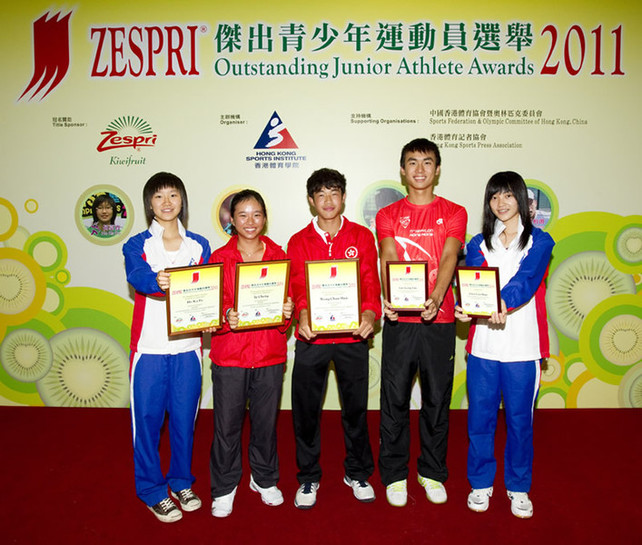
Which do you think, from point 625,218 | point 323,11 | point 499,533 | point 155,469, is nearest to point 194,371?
point 155,469

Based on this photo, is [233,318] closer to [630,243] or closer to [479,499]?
[479,499]

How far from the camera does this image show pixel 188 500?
248 cm

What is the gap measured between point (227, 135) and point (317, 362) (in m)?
2.14

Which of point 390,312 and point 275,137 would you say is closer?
point 390,312

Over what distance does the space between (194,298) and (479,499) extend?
1.82m

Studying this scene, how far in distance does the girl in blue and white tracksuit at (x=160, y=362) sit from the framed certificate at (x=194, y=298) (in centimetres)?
14

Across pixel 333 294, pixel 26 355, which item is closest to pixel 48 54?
pixel 26 355

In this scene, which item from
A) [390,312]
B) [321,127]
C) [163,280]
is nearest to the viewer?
[163,280]

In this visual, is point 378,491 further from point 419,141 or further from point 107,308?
point 107,308

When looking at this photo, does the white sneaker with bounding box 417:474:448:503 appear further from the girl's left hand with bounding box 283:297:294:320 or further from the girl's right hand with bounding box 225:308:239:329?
the girl's right hand with bounding box 225:308:239:329

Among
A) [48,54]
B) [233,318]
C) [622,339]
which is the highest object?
[48,54]

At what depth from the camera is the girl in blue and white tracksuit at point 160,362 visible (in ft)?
7.83

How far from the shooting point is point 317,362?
250 centimetres

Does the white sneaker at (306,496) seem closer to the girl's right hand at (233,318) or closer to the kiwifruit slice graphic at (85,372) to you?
the girl's right hand at (233,318)
